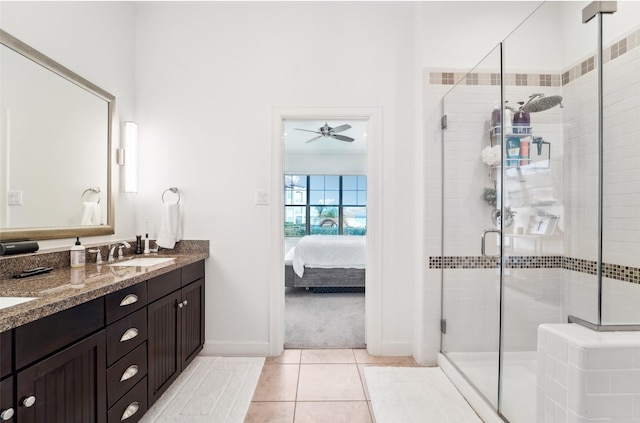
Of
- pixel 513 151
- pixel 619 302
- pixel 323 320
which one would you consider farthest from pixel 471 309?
pixel 323 320

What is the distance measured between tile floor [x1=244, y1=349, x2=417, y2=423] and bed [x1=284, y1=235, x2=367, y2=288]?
5.82ft

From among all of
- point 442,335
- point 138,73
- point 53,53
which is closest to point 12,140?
point 53,53

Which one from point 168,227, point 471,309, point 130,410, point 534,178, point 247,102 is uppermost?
point 247,102

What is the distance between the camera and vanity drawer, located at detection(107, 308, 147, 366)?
4.66 ft

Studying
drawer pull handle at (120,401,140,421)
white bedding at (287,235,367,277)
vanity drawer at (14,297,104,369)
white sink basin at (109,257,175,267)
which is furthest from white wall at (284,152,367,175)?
vanity drawer at (14,297,104,369)

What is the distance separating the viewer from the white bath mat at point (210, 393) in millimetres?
1768

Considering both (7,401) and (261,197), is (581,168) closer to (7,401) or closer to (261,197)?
(261,197)

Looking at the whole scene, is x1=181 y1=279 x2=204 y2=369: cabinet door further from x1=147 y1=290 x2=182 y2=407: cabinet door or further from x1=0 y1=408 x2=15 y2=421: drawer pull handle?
x1=0 y1=408 x2=15 y2=421: drawer pull handle

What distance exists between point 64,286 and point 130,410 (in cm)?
73

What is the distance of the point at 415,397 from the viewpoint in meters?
1.96

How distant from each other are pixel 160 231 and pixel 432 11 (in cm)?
274

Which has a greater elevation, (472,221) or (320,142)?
(320,142)

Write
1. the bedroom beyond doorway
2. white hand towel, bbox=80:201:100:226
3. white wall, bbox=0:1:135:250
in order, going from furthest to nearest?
the bedroom beyond doorway, white hand towel, bbox=80:201:100:226, white wall, bbox=0:1:135:250

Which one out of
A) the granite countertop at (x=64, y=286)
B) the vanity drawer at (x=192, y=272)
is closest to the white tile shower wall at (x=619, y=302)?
the granite countertop at (x=64, y=286)
